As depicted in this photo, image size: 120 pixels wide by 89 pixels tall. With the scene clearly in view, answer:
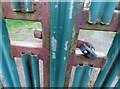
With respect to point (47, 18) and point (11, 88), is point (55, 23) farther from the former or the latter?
point (11, 88)

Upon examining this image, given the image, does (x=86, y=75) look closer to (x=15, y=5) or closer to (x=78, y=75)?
(x=78, y=75)

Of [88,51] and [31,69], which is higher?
[88,51]

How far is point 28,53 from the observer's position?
127 cm

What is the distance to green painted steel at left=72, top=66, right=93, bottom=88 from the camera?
1.35m

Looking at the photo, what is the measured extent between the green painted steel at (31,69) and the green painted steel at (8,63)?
0.09 m

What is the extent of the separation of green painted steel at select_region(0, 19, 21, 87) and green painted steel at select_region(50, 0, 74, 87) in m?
0.30

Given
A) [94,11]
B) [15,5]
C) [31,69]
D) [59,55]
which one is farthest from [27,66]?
[94,11]

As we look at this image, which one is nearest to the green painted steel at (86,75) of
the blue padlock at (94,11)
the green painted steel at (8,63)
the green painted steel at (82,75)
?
the green painted steel at (82,75)

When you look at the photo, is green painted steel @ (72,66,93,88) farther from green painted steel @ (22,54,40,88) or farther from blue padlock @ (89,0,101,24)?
blue padlock @ (89,0,101,24)

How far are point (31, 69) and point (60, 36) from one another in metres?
0.47

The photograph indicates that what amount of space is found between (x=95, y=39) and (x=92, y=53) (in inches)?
59.7

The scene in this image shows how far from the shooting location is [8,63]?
139 centimetres

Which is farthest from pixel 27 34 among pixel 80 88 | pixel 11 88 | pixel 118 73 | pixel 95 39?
pixel 118 73

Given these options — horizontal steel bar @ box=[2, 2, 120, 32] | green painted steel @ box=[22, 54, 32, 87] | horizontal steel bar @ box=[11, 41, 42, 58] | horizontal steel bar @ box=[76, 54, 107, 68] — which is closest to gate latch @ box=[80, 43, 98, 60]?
horizontal steel bar @ box=[76, 54, 107, 68]
